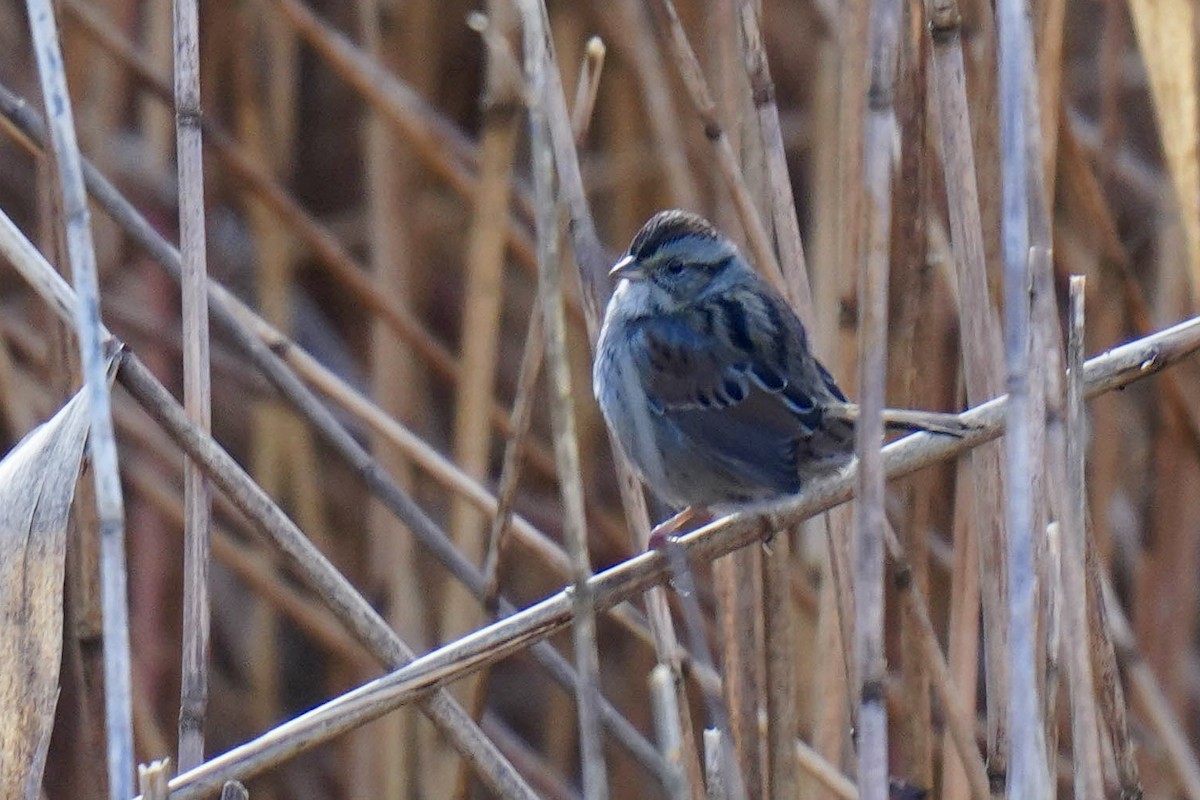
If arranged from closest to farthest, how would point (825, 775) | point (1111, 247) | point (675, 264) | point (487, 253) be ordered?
1. point (825, 775)
2. point (675, 264)
3. point (1111, 247)
4. point (487, 253)

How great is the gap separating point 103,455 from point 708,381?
4.20 feet

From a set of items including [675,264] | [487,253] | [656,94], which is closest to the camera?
[675,264]

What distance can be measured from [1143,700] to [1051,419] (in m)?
1.36

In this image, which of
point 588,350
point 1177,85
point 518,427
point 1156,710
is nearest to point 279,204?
point 588,350

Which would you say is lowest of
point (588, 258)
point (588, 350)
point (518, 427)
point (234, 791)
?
point (234, 791)

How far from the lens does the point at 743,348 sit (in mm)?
2629

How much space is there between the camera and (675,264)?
2.68 m

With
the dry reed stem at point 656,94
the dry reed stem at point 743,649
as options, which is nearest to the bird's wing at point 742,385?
the dry reed stem at point 743,649

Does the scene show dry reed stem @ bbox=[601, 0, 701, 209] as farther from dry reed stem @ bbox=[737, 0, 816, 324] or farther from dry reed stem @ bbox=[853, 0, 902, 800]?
dry reed stem @ bbox=[853, 0, 902, 800]

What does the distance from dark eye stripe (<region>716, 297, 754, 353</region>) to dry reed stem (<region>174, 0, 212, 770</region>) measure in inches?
38.7

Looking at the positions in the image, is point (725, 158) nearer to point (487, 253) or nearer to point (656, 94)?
point (487, 253)

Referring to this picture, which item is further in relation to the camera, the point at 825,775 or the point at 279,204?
the point at 279,204

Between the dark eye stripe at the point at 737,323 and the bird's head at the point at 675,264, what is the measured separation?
5cm

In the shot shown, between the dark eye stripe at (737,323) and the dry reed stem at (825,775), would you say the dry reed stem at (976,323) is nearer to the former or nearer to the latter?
the dry reed stem at (825,775)
